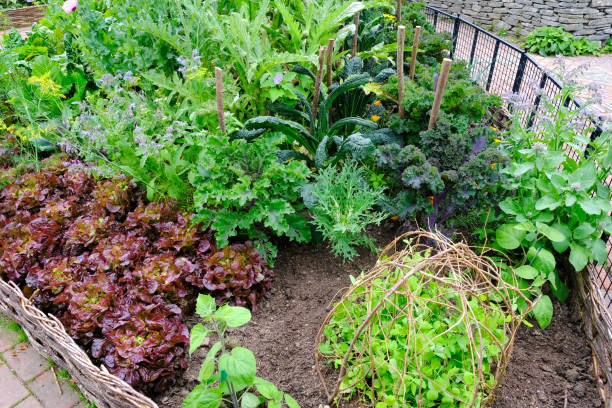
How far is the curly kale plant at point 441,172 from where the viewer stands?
7.90 ft

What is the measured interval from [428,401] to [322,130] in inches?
74.3

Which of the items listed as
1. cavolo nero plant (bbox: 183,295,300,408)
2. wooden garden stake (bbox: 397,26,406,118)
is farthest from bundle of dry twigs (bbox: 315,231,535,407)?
wooden garden stake (bbox: 397,26,406,118)

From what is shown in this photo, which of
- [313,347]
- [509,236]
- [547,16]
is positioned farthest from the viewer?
[547,16]

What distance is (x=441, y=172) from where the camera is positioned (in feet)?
8.14

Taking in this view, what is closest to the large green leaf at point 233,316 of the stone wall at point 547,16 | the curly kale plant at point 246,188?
the curly kale plant at point 246,188

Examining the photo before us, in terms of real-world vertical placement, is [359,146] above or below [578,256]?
above

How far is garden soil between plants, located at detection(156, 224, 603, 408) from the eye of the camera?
1.97m

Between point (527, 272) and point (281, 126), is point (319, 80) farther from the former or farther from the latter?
point (527, 272)

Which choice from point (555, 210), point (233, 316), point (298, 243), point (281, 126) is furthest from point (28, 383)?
point (555, 210)

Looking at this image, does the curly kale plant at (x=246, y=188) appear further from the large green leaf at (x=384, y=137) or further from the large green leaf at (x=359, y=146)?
the large green leaf at (x=384, y=137)

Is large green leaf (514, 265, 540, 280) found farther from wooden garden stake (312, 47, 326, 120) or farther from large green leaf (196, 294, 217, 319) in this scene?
wooden garden stake (312, 47, 326, 120)

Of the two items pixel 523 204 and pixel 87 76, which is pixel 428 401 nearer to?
pixel 523 204

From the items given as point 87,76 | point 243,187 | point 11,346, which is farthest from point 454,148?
point 87,76

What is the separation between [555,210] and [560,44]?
23.6 ft
